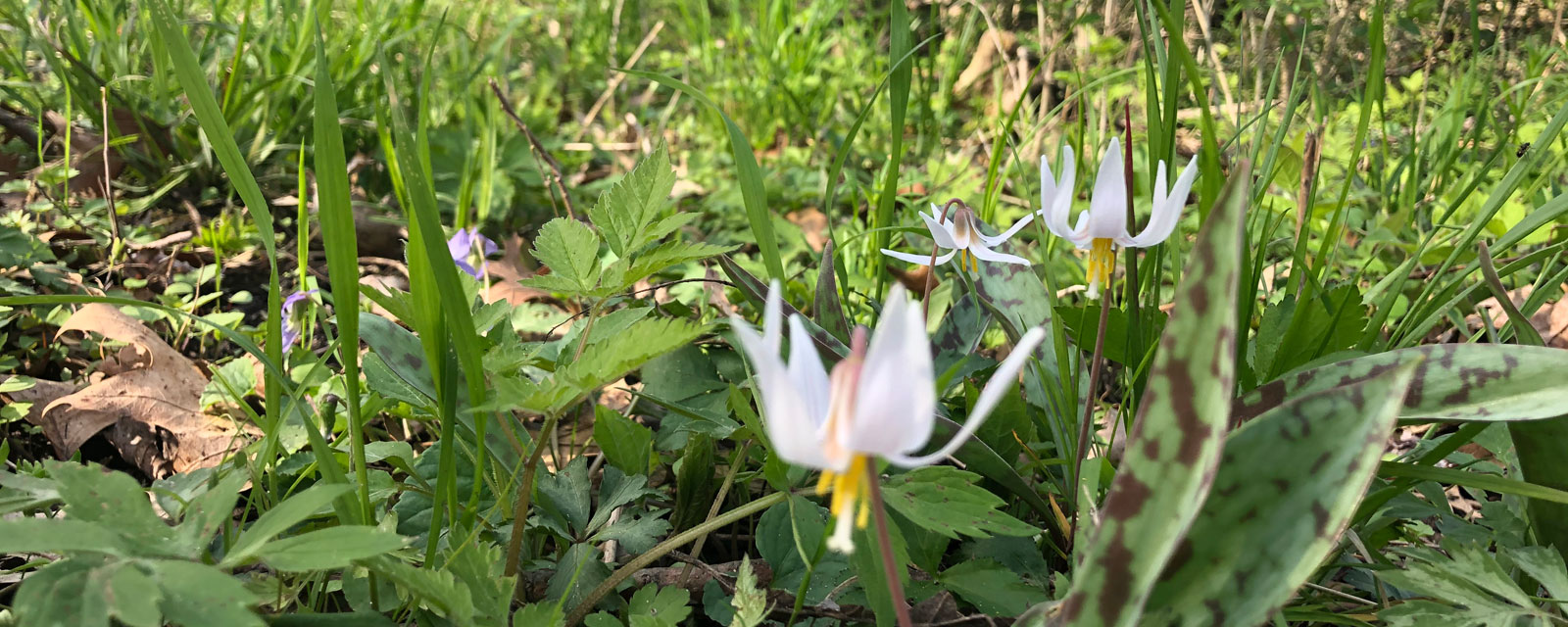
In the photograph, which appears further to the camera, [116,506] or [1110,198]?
[1110,198]

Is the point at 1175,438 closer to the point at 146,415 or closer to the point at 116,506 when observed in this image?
the point at 116,506

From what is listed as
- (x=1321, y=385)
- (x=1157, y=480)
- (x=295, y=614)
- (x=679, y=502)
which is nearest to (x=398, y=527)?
(x=295, y=614)

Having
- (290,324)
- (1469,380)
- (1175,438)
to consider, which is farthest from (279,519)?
(1469,380)

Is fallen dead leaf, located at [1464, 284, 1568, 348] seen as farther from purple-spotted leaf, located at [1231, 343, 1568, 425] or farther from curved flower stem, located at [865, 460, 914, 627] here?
curved flower stem, located at [865, 460, 914, 627]

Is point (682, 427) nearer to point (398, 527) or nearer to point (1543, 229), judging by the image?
point (398, 527)

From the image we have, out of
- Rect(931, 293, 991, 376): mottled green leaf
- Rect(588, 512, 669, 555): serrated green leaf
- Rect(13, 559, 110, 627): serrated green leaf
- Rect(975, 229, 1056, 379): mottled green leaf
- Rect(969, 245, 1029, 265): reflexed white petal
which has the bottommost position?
Rect(588, 512, 669, 555): serrated green leaf

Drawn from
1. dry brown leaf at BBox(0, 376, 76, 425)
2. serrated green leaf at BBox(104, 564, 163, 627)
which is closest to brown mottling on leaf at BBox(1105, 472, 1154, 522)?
serrated green leaf at BBox(104, 564, 163, 627)

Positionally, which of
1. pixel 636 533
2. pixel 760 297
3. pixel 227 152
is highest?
pixel 227 152
